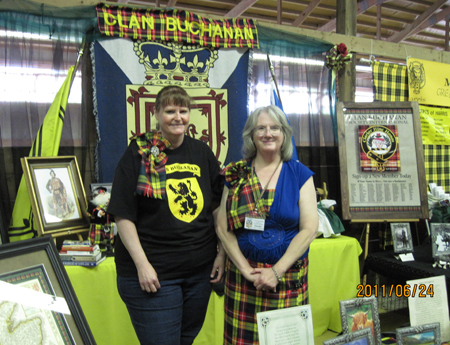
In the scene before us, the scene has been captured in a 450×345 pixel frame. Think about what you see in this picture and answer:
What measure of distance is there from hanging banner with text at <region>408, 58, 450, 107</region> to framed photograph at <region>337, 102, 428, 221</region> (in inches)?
26.7

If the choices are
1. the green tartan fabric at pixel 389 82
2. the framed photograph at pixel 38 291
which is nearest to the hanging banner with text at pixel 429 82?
the green tartan fabric at pixel 389 82

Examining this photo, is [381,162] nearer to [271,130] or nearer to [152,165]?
[271,130]

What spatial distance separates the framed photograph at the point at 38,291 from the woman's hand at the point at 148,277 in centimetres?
35

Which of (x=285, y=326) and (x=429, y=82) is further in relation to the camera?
(x=429, y=82)

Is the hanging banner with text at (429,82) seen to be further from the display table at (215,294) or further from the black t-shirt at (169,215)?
the black t-shirt at (169,215)

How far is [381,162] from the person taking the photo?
2.71 metres

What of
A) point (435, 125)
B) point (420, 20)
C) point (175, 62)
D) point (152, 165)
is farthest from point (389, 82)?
point (420, 20)

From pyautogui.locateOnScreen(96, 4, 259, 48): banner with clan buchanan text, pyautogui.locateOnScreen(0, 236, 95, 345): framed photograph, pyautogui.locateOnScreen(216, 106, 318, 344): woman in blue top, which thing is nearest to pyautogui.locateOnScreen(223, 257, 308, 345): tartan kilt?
pyautogui.locateOnScreen(216, 106, 318, 344): woman in blue top

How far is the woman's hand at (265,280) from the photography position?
1.34 meters

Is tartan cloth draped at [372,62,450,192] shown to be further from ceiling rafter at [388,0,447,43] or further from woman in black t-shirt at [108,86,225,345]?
ceiling rafter at [388,0,447,43]

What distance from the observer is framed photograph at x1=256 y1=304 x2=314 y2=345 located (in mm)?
1171

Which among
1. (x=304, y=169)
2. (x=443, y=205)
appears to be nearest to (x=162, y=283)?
(x=304, y=169)

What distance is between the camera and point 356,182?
269 cm

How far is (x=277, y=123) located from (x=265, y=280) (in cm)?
62
